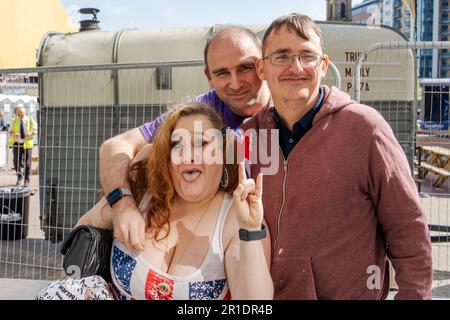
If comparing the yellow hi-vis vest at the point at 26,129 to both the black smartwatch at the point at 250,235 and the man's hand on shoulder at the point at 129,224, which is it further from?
the black smartwatch at the point at 250,235

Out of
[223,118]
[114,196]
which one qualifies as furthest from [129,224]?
[223,118]

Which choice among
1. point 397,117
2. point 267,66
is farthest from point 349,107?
point 397,117

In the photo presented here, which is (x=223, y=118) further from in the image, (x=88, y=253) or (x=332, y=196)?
(x=88, y=253)

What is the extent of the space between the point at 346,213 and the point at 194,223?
2.01 feet

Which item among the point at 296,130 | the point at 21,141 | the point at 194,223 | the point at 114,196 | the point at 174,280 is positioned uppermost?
the point at 296,130

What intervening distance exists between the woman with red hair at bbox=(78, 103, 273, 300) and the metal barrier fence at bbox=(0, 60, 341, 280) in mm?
3452

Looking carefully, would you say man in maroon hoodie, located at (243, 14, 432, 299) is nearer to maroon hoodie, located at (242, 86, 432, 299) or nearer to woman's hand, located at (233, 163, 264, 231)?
maroon hoodie, located at (242, 86, 432, 299)

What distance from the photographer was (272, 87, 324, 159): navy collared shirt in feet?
5.82

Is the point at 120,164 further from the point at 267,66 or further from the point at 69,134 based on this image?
the point at 69,134

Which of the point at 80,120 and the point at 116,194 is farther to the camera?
the point at 80,120

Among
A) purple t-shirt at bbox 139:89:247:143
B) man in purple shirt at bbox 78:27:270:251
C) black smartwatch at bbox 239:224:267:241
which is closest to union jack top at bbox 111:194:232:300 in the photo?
black smartwatch at bbox 239:224:267:241

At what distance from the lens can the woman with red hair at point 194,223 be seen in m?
1.64

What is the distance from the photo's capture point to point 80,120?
555 centimetres

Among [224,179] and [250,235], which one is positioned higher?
[224,179]
